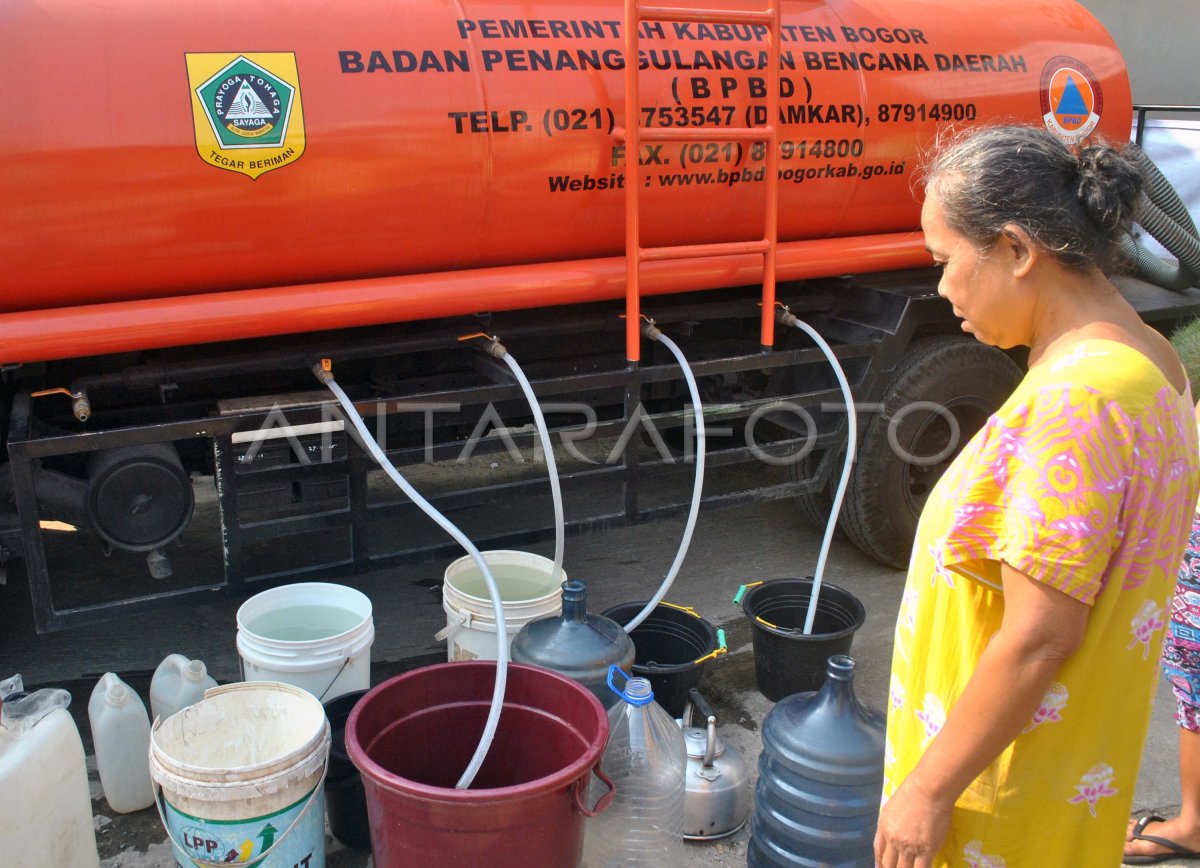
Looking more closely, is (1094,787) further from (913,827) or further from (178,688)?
(178,688)

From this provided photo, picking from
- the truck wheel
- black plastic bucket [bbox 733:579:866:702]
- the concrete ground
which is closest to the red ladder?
the truck wheel

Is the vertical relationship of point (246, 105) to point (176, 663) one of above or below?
above

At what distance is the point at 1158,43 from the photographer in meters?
8.76

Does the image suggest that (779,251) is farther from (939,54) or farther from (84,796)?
(84,796)

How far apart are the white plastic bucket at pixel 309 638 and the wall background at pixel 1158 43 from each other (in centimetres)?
832

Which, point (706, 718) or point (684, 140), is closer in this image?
point (706, 718)

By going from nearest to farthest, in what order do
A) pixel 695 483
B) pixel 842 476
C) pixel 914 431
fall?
pixel 695 483
pixel 842 476
pixel 914 431

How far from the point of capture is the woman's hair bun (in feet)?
4.44

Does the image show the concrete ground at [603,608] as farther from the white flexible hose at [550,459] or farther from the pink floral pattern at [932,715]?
the pink floral pattern at [932,715]

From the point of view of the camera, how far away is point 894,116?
12.2 feet

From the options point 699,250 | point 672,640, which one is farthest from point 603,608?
point 699,250

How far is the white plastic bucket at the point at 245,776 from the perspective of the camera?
2.17m

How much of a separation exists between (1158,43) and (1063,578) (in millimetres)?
9304

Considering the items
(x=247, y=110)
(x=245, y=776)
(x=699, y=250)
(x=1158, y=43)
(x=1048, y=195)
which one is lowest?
(x=245, y=776)
